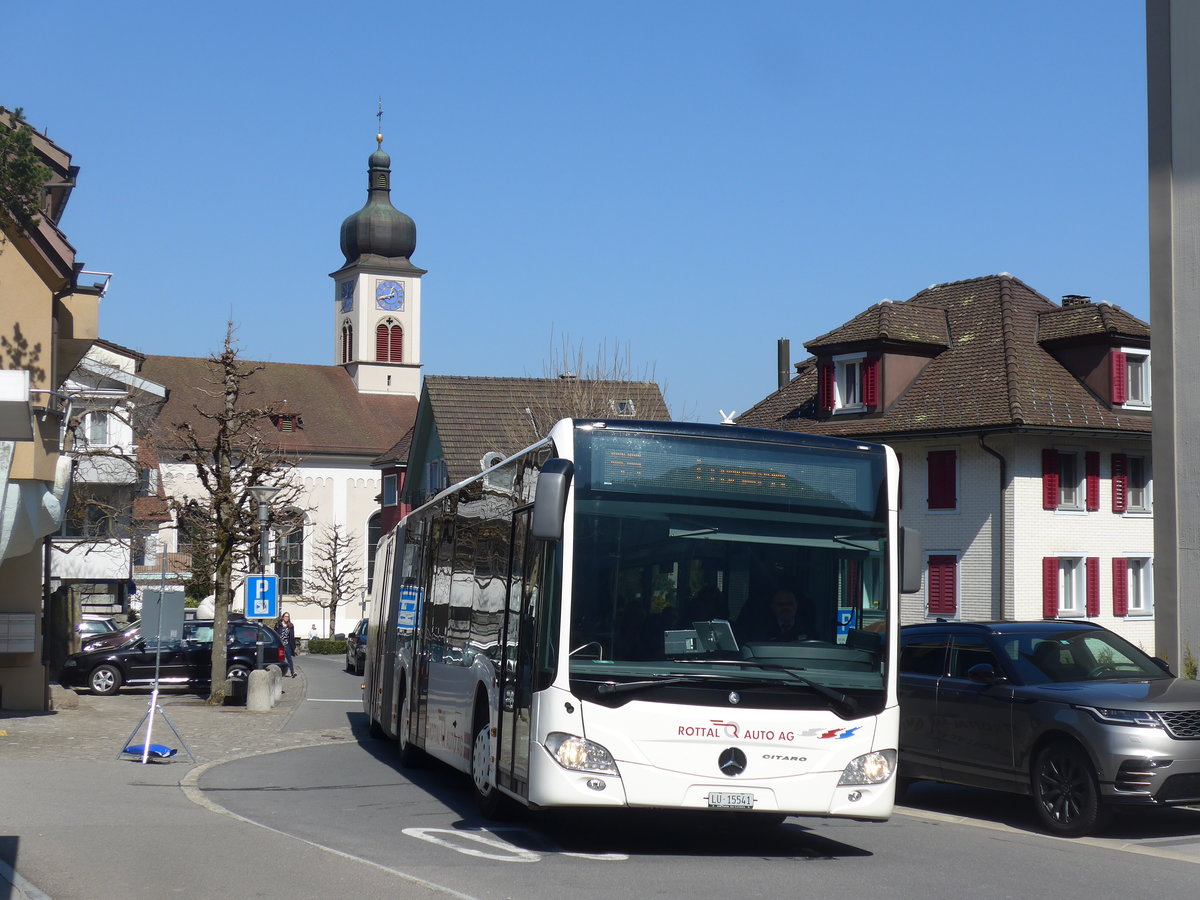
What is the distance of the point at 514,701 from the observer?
422 inches

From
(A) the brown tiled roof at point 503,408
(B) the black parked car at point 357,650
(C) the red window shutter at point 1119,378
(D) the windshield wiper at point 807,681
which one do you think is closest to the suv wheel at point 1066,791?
(D) the windshield wiper at point 807,681

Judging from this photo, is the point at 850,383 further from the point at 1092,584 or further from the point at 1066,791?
the point at 1066,791

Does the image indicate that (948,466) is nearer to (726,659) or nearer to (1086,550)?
(1086,550)

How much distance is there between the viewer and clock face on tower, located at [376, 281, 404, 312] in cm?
10419

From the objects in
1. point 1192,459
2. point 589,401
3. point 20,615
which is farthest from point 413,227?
point 1192,459

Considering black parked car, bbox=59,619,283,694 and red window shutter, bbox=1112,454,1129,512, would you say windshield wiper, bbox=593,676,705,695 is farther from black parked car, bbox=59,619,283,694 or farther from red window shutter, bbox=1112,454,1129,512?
red window shutter, bbox=1112,454,1129,512

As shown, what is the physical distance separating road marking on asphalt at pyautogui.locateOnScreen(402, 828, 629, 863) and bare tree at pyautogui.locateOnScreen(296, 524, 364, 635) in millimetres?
67704

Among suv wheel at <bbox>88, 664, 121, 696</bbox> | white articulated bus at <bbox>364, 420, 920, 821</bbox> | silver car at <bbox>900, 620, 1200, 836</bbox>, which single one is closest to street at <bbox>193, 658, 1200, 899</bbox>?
silver car at <bbox>900, 620, 1200, 836</bbox>

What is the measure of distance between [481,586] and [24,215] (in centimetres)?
1022

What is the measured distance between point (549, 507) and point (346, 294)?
99525 millimetres

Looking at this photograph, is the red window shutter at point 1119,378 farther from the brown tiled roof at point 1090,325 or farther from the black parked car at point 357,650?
the black parked car at point 357,650

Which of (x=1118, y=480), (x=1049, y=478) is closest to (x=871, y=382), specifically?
(x=1049, y=478)

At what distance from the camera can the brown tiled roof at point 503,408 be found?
138 ft

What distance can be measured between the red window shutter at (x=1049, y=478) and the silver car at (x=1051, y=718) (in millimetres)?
26070
